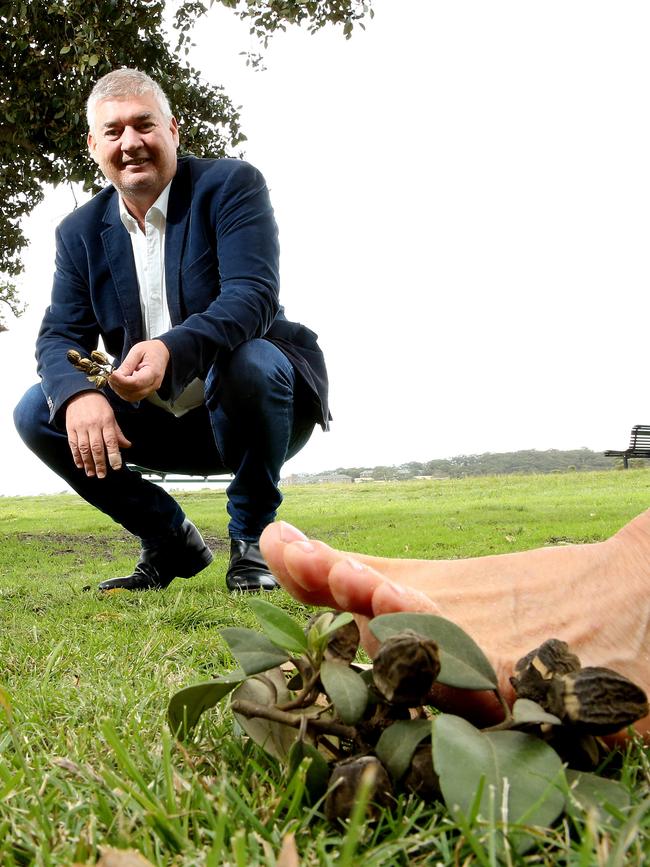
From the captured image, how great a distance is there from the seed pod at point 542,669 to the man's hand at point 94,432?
2.27 meters

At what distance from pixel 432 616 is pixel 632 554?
0.62 metres

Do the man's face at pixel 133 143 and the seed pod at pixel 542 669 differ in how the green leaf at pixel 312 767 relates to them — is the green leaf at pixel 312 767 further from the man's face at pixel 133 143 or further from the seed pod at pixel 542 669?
the man's face at pixel 133 143

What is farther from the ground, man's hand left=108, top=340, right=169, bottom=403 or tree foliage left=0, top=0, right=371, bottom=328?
tree foliage left=0, top=0, right=371, bottom=328

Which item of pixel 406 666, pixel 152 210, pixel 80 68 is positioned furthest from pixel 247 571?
pixel 80 68

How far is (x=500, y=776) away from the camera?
77cm

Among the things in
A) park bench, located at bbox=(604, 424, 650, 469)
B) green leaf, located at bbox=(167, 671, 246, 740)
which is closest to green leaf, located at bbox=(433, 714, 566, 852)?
green leaf, located at bbox=(167, 671, 246, 740)

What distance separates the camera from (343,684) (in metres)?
0.85

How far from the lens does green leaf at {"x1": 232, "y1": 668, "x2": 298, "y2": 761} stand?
955 millimetres

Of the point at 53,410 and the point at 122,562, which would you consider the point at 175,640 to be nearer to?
the point at 53,410

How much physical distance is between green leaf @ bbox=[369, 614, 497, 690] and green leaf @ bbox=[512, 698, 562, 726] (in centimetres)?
4

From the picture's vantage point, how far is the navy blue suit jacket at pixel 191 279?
3.25 m

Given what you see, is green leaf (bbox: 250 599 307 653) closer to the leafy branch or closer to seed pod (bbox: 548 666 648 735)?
the leafy branch

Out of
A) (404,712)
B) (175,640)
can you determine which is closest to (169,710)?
(404,712)

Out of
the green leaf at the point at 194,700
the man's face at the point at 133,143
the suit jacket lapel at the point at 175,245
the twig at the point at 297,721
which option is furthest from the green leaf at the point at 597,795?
the man's face at the point at 133,143
